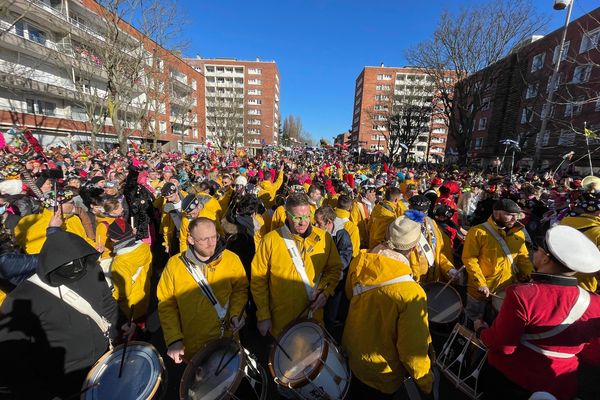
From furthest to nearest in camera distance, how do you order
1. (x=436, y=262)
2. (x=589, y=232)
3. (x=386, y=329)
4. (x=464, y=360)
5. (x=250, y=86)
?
1. (x=250, y=86)
2. (x=436, y=262)
3. (x=589, y=232)
4. (x=464, y=360)
5. (x=386, y=329)

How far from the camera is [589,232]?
3.31 meters

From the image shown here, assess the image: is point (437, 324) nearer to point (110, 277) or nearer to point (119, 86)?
point (110, 277)

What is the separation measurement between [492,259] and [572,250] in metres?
1.58

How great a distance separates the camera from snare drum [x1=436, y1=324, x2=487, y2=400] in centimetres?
229

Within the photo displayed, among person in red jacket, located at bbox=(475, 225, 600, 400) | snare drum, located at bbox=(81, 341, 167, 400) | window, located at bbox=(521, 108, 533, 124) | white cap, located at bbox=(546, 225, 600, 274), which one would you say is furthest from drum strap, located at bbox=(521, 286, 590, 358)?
window, located at bbox=(521, 108, 533, 124)

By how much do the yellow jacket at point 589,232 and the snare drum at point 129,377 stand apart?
14.6 ft

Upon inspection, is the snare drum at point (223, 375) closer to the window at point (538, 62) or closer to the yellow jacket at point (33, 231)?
the yellow jacket at point (33, 231)

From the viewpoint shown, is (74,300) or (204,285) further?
(204,285)

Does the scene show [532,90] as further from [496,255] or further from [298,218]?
[298,218]

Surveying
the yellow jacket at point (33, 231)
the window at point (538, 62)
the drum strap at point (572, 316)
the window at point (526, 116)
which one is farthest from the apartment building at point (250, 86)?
the drum strap at point (572, 316)

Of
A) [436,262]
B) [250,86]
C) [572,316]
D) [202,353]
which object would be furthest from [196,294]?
[250,86]

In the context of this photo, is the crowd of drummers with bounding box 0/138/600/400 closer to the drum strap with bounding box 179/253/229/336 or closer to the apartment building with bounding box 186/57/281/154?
the drum strap with bounding box 179/253/229/336

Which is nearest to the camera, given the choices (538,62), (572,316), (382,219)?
(572,316)

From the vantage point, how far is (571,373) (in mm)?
1841
